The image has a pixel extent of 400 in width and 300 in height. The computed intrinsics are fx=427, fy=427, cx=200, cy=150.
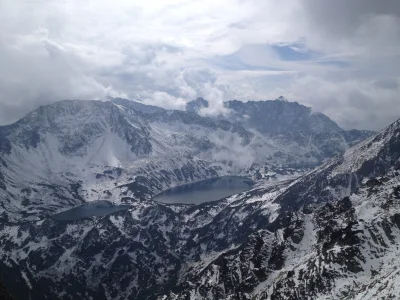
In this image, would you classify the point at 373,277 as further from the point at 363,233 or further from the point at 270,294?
the point at 270,294

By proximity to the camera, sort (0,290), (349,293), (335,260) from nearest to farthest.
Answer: (0,290), (349,293), (335,260)

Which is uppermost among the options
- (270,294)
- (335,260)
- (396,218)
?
(396,218)

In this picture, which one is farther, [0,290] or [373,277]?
[373,277]

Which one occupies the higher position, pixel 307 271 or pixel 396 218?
pixel 396 218

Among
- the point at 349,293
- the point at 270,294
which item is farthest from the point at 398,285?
the point at 270,294

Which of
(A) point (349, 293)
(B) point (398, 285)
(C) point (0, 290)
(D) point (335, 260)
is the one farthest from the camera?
(D) point (335, 260)

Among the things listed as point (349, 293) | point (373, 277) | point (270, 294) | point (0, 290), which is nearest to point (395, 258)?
point (373, 277)

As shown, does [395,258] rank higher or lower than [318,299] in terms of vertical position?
higher

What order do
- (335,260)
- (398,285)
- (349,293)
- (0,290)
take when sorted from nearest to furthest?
(0,290), (398,285), (349,293), (335,260)

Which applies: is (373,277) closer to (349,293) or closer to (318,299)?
(349,293)
